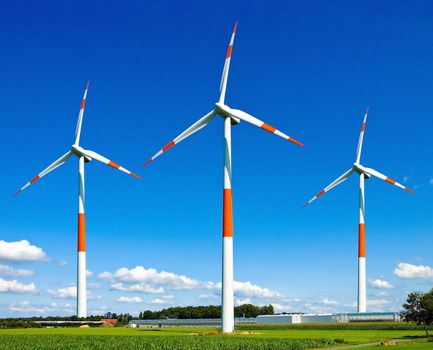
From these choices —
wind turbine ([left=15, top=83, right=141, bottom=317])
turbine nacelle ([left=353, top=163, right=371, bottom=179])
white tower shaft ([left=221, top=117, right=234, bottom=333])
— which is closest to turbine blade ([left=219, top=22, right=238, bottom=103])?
white tower shaft ([left=221, top=117, right=234, bottom=333])

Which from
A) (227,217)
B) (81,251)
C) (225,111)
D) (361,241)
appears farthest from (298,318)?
(225,111)

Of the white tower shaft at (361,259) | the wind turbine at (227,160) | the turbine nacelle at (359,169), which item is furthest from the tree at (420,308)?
the turbine nacelle at (359,169)

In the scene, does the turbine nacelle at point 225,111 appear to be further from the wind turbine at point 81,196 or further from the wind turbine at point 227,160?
the wind turbine at point 81,196

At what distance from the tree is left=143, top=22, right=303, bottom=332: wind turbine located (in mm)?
26032

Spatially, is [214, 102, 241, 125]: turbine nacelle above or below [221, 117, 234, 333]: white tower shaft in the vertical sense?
above

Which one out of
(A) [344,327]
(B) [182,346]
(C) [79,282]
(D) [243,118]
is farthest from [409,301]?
(C) [79,282]

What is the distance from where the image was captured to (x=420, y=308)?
9275 centimetres

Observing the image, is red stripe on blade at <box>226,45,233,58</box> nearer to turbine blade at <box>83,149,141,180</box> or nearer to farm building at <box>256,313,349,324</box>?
turbine blade at <box>83,149,141,180</box>

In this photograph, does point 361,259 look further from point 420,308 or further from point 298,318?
point 420,308

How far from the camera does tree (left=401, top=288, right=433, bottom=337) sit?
9138 centimetres

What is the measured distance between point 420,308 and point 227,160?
34.1 meters

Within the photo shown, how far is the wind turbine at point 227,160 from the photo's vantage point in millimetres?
86438

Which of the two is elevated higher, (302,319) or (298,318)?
(298,318)

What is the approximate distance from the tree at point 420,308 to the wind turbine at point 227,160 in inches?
1025
